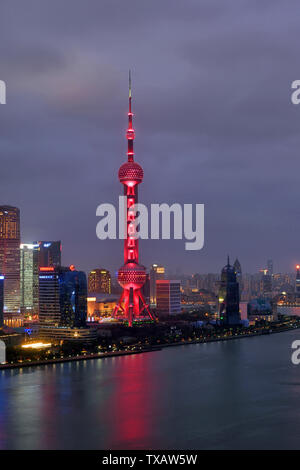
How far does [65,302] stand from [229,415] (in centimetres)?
1784

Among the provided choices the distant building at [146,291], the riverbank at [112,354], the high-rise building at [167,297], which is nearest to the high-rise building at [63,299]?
the riverbank at [112,354]

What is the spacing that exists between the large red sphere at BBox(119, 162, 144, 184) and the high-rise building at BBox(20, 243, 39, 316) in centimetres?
1412

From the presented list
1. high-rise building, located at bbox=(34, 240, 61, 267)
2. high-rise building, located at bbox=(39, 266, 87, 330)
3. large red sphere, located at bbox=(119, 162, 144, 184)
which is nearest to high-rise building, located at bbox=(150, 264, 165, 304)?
high-rise building, located at bbox=(34, 240, 61, 267)

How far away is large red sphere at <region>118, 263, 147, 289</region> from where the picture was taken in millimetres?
38656

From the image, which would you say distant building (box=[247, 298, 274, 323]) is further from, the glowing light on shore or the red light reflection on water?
the red light reflection on water

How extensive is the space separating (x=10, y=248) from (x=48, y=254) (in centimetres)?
307

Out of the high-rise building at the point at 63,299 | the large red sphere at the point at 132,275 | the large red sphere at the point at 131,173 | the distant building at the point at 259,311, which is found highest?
the large red sphere at the point at 131,173

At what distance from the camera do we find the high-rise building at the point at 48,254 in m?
53.2

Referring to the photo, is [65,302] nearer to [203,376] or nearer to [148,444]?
[203,376]

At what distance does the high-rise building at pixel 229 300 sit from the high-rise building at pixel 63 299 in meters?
11.4

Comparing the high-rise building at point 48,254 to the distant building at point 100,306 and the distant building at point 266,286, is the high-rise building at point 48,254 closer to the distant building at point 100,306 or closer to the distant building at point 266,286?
→ the distant building at point 100,306
